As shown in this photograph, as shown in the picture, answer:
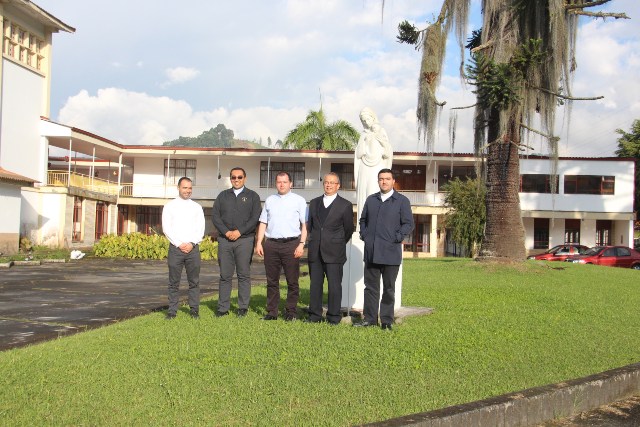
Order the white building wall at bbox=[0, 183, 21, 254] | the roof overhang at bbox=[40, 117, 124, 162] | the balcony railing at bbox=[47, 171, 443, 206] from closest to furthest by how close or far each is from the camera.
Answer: the white building wall at bbox=[0, 183, 21, 254] < the roof overhang at bbox=[40, 117, 124, 162] < the balcony railing at bbox=[47, 171, 443, 206]

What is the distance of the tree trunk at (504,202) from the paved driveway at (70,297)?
7.45m

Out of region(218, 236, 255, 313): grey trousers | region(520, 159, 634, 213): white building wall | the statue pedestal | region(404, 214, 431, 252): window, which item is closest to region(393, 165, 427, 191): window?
region(404, 214, 431, 252): window

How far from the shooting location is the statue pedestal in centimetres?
856

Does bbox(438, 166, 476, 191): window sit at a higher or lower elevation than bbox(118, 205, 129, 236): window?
higher

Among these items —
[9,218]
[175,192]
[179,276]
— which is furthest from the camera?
[175,192]

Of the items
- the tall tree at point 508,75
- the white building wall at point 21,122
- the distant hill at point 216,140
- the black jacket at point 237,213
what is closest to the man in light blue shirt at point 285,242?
the black jacket at point 237,213

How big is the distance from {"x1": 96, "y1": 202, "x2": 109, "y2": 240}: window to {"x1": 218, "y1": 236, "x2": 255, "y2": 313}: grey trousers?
26431 millimetres

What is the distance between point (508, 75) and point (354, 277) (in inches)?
316

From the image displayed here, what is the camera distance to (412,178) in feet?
122

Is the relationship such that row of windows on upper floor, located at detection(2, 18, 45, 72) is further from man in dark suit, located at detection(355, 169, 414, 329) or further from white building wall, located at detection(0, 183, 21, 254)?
man in dark suit, located at detection(355, 169, 414, 329)

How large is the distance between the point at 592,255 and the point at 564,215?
7.25 m

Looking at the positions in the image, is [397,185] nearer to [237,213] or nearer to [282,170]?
[282,170]

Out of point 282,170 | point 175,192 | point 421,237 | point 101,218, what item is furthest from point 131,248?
point 421,237

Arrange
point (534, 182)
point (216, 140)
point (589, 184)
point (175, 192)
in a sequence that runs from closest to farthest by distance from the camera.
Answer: point (589, 184), point (175, 192), point (534, 182), point (216, 140)
